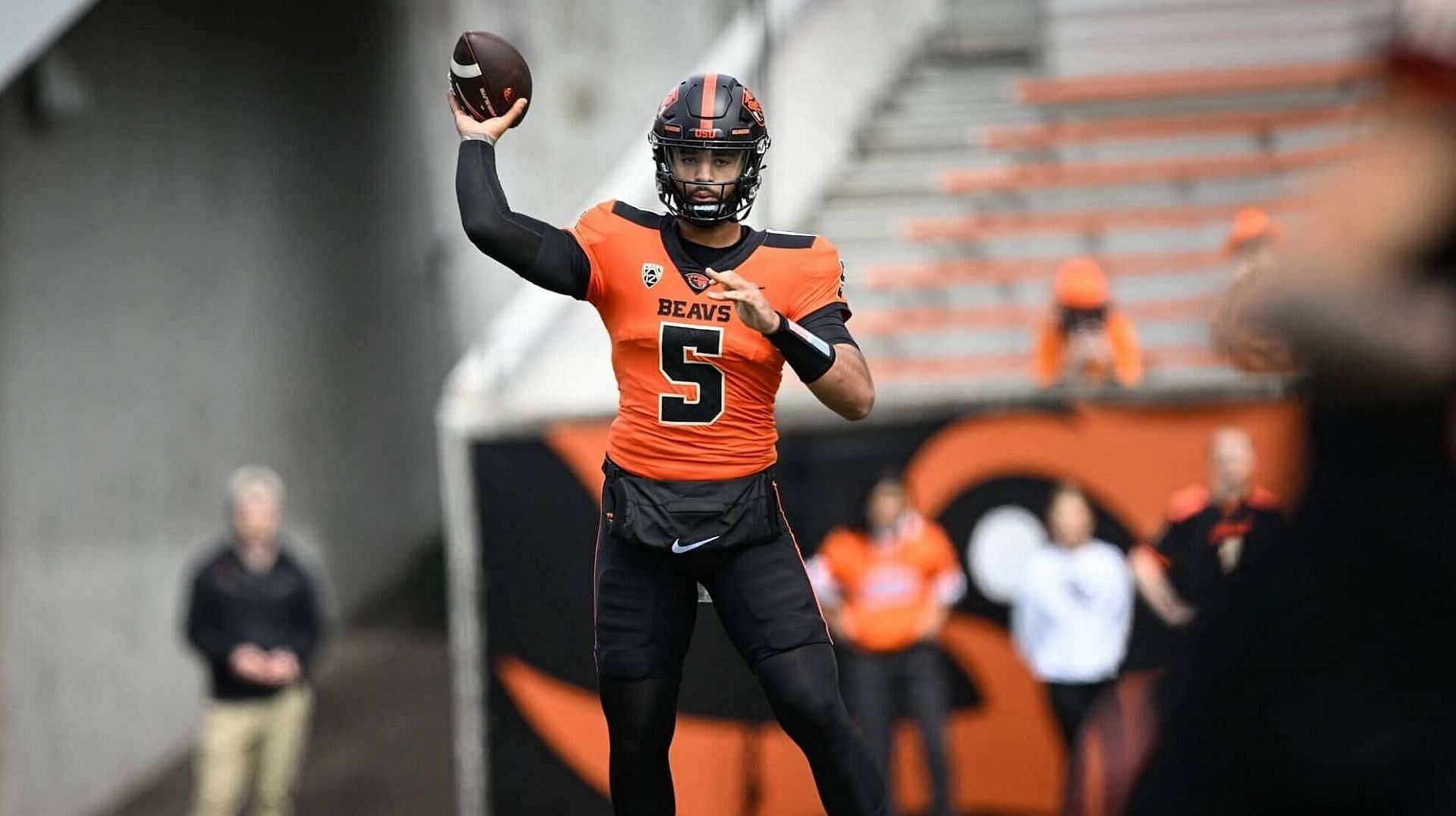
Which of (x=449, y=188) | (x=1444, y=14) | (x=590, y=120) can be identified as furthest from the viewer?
(x=449, y=188)

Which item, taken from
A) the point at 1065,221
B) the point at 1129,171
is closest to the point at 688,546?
the point at 1065,221

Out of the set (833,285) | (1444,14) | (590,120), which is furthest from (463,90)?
(590,120)

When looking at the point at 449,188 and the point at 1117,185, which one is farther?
the point at 449,188

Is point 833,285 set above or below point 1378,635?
above

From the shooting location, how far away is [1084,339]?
25.5 ft

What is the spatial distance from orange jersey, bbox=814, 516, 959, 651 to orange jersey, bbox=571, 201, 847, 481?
3838 mm

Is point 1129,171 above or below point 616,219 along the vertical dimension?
above

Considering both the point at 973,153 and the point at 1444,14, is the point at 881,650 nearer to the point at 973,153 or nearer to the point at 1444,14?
the point at 973,153

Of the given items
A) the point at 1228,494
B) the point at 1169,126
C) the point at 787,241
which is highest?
the point at 1169,126

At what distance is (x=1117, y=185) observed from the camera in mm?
10109

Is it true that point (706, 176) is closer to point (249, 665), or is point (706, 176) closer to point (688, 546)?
point (688, 546)

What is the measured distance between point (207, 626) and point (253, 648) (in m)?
0.24

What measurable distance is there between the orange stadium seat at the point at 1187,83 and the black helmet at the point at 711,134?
7717 mm

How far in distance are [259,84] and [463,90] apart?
9.23 meters
